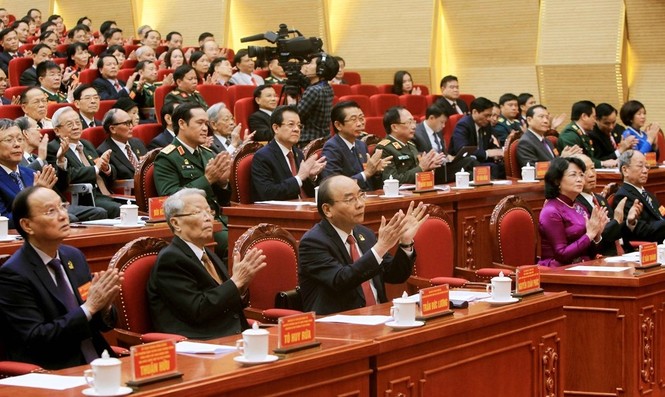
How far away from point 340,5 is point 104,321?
9899mm

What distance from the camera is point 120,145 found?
6543 mm

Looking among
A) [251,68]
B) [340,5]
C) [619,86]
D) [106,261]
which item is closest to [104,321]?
[106,261]

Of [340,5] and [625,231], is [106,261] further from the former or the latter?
[340,5]

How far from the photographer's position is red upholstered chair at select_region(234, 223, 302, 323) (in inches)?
165

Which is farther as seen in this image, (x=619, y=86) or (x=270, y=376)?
(x=619, y=86)

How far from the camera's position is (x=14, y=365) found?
10.4 ft

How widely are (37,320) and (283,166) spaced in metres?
2.81

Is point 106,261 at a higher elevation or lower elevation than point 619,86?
lower

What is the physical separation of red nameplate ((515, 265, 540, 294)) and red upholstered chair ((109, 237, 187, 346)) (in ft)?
4.05

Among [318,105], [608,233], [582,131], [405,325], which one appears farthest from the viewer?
[582,131]

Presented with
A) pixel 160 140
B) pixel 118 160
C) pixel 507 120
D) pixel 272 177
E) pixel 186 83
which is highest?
pixel 186 83

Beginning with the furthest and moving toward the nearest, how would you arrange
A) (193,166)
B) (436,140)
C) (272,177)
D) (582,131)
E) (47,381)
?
(582,131) < (436,140) < (272,177) < (193,166) < (47,381)

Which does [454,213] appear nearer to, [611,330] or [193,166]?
[193,166]

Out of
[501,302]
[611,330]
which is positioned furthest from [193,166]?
[501,302]
